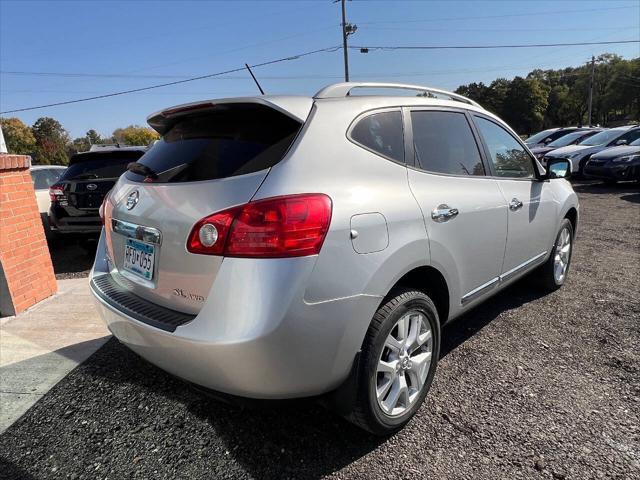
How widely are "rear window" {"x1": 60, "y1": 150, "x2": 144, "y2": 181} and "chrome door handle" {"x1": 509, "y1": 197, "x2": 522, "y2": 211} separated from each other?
15.7 feet

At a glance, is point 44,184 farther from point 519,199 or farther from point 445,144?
point 519,199

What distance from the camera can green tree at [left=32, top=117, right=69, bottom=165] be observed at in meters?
74.2

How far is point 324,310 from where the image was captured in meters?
1.73

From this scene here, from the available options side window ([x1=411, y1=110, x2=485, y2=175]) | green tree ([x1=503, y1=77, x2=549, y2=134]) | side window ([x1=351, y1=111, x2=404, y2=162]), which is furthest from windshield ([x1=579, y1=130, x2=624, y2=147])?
green tree ([x1=503, y1=77, x2=549, y2=134])

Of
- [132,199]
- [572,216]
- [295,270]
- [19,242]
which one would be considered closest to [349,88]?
[295,270]

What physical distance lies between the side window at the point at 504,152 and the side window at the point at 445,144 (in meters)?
0.23

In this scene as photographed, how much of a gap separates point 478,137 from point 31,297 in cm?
420

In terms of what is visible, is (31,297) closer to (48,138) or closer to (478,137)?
(478,137)

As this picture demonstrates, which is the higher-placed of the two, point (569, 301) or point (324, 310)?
point (324, 310)

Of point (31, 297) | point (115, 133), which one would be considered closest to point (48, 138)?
point (115, 133)

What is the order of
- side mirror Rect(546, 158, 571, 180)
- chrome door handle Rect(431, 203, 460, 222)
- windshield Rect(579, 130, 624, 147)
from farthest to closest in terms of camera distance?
windshield Rect(579, 130, 624, 147)
side mirror Rect(546, 158, 571, 180)
chrome door handle Rect(431, 203, 460, 222)

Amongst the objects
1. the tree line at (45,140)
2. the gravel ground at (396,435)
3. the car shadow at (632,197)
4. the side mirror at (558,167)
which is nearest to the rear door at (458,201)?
the gravel ground at (396,435)

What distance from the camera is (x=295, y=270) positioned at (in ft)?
5.49

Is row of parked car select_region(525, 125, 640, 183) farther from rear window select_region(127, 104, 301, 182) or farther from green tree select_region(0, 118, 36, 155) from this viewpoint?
A: green tree select_region(0, 118, 36, 155)
